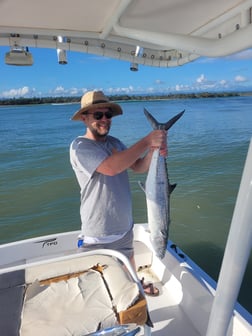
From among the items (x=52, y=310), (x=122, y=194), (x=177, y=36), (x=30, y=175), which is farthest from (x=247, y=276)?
(x=30, y=175)

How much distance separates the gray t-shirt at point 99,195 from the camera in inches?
71.6

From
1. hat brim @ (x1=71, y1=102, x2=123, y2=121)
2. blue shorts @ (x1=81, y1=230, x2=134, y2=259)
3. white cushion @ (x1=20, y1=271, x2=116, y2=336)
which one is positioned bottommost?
blue shorts @ (x1=81, y1=230, x2=134, y2=259)

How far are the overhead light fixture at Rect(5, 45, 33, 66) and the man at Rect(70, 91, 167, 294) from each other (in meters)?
0.44

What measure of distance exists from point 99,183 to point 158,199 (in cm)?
36

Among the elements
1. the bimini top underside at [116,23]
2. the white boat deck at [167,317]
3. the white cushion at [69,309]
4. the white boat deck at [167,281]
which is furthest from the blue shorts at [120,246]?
the bimini top underside at [116,23]

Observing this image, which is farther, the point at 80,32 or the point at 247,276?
the point at 247,276

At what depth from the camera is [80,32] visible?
2053mm

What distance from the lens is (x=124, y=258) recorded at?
1680 millimetres

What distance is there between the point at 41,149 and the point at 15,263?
12590mm

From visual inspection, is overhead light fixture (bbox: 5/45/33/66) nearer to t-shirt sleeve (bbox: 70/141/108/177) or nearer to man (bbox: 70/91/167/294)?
man (bbox: 70/91/167/294)

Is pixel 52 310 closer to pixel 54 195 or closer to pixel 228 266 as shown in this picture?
pixel 228 266

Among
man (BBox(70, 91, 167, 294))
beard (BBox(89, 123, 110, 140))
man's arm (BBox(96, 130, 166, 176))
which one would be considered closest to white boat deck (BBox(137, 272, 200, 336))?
man (BBox(70, 91, 167, 294))

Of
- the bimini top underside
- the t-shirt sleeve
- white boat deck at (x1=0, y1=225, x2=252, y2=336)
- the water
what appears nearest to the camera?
the bimini top underside

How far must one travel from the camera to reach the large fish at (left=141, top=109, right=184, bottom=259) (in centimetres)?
185
